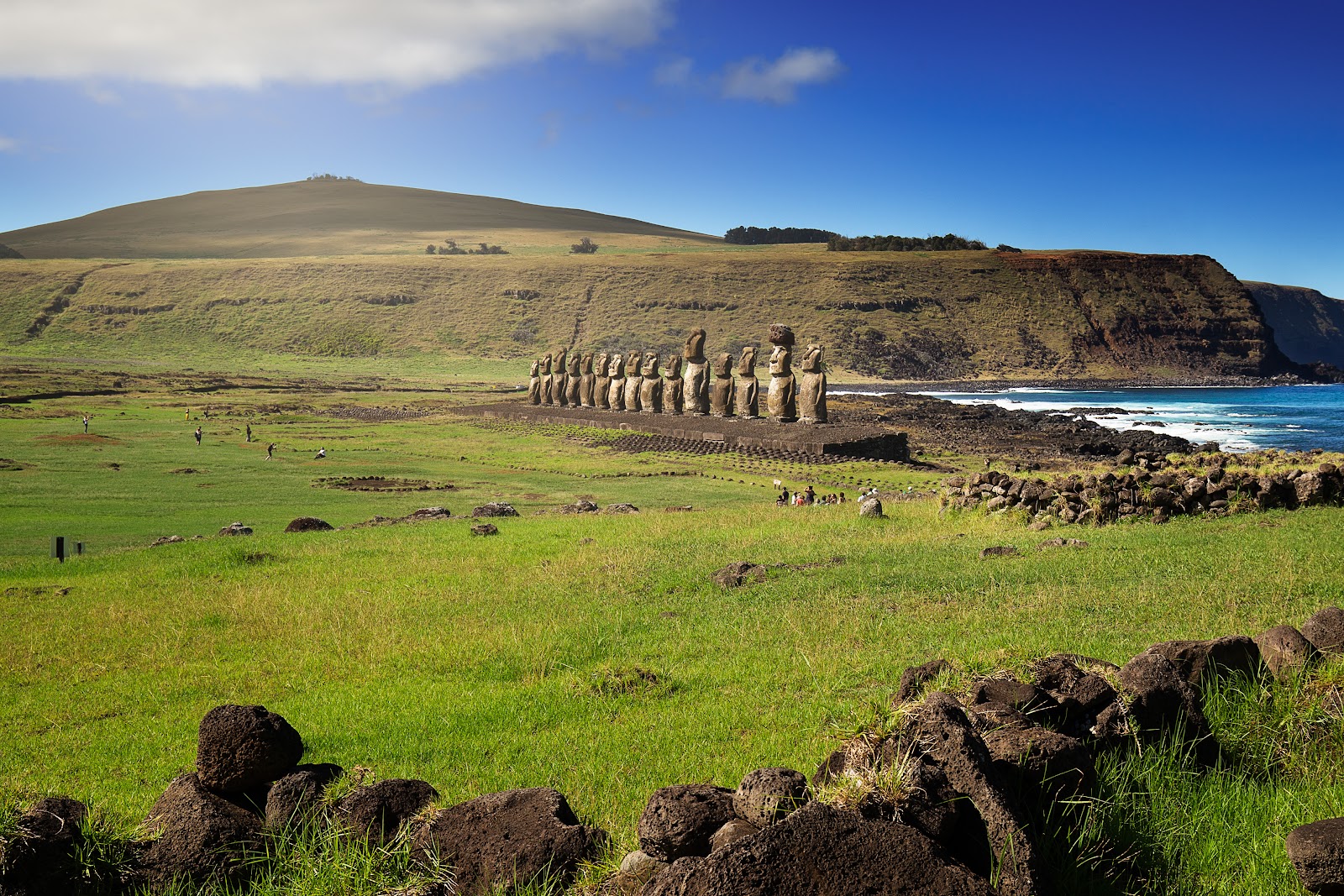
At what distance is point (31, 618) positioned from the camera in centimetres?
1270

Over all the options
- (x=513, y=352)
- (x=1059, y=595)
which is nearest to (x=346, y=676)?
(x=1059, y=595)

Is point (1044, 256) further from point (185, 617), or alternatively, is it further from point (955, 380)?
point (185, 617)

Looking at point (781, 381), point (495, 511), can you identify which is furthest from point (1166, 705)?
point (781, 381)

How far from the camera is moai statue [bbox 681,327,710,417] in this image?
49.4 meters

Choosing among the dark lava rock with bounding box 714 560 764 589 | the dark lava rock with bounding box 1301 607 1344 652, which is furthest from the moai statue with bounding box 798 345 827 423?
the dark lava rock with bounding box 1301 607 1344 652

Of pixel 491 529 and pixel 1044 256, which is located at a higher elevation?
pixel 1044 256

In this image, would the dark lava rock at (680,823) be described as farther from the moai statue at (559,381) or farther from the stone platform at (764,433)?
the moai statue at (559,381)

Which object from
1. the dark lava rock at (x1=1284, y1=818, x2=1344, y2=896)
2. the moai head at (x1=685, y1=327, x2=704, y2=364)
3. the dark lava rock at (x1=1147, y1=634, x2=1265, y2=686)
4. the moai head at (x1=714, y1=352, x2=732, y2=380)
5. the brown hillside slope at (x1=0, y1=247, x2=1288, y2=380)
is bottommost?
the dark lava rock at (x1=1284, y1=818, x2=1344, y2=896)

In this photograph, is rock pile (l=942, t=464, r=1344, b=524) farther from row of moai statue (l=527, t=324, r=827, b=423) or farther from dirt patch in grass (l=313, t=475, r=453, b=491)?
row of moai statue (l=527, t=324, r=827, b=423)

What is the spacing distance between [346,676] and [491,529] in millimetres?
9368

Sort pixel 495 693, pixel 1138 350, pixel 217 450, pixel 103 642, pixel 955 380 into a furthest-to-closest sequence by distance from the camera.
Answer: pixel 1138 350, pixel 955 380, pixel 217 450, pixel 103 642, pixel 495 693

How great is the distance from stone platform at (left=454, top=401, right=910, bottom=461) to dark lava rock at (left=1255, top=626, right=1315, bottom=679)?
100 ft

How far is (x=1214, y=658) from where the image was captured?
646 cm

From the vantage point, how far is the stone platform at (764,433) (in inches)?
1496
